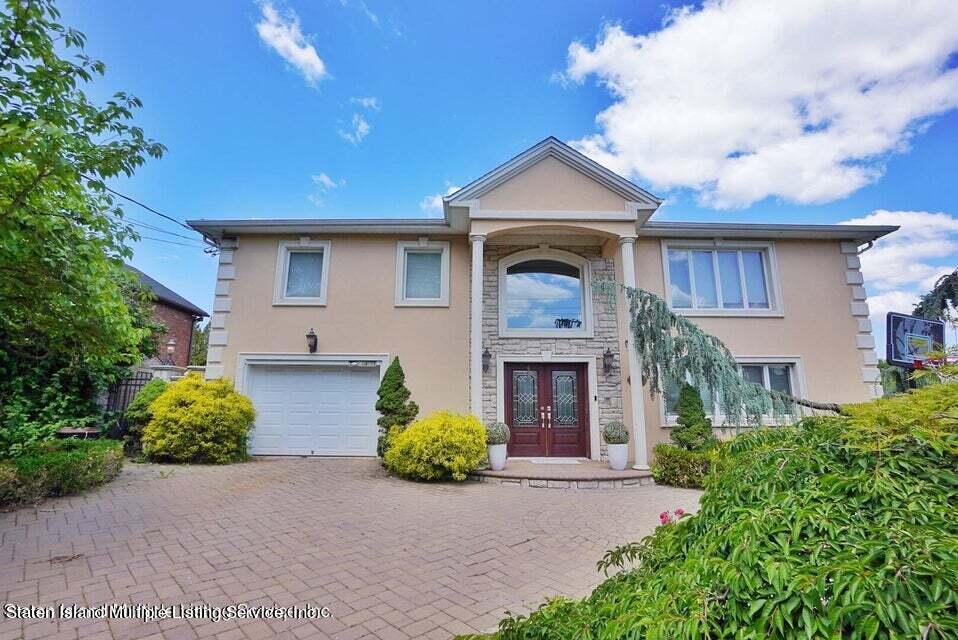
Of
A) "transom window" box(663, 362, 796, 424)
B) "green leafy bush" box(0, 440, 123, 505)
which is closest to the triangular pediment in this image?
"transom window" box(663, 362, 796, 424)

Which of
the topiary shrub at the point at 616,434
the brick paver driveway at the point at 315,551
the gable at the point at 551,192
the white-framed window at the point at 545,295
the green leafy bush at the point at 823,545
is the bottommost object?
the brick paver driveway at the point at 315,551

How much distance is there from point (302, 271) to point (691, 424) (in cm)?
915

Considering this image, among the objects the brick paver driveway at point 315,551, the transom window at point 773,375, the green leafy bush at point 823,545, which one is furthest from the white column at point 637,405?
the green leafy bush at point 823,545

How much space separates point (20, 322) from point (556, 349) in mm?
8851

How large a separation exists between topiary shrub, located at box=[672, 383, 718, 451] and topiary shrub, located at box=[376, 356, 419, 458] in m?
5.26

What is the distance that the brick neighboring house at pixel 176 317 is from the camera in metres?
16.7

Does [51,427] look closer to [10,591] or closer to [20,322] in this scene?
[20,322]

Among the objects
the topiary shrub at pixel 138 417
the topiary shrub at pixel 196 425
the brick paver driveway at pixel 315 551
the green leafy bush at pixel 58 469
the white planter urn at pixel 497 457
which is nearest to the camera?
the brick paver driveway at pixel 315 551

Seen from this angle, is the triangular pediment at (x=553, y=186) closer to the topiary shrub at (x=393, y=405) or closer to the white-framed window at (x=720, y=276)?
the white-framed window at (x=720, y=276)

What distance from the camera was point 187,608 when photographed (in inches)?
116

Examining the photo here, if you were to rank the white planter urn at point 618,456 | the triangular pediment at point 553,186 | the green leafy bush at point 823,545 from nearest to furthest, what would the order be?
the green leafy bush at point 823,545 → the white planter urn at point 618,456 → the triangular pediment at point 553,186

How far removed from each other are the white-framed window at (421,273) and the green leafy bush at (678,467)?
5.43 metres

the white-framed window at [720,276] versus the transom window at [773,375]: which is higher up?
the white-framed window at [720,276]

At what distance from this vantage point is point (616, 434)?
7844 millimetres
